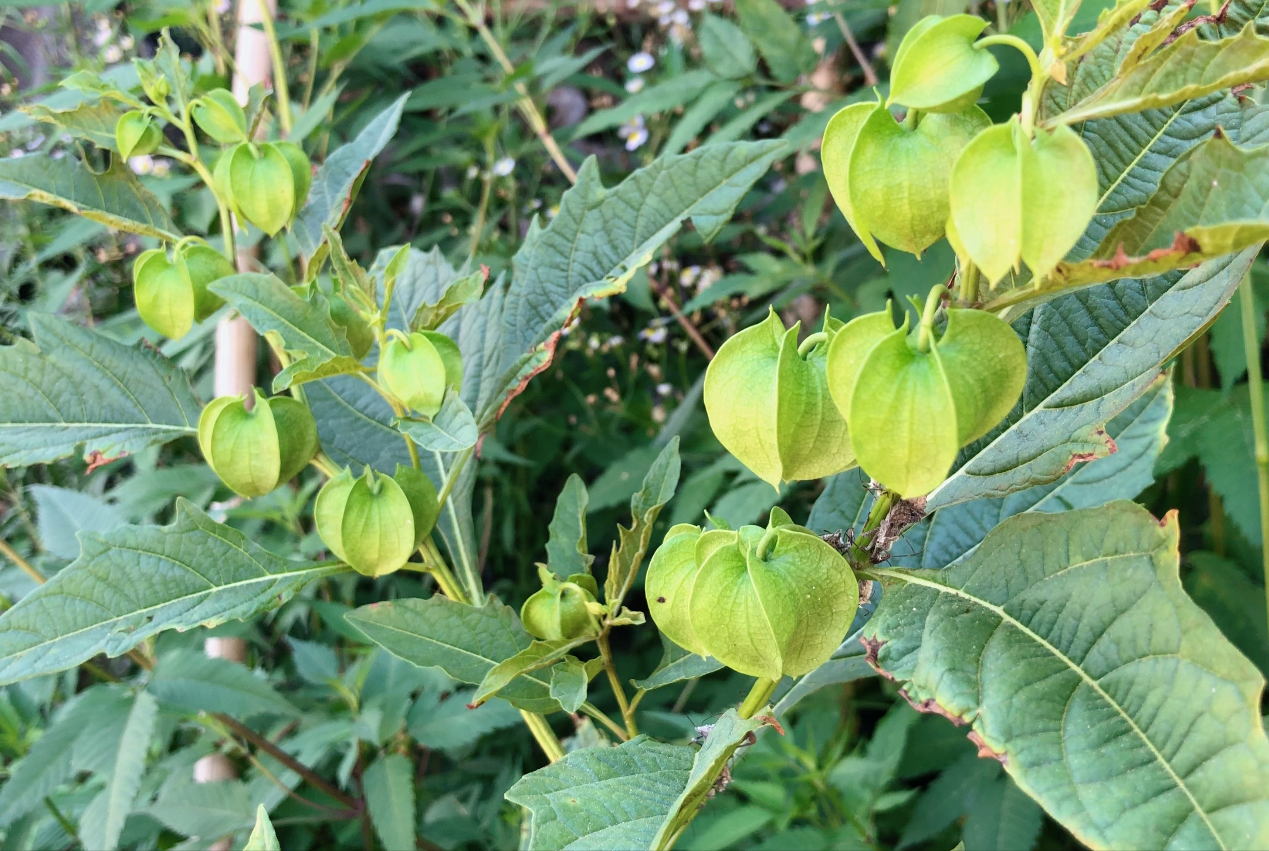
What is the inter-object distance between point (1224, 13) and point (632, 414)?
103cm

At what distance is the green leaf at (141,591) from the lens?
44 cm

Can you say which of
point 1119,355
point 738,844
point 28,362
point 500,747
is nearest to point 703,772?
point 1119,355

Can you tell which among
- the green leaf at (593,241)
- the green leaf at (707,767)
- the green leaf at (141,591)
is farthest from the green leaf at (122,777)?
the green leaf at (707,767)

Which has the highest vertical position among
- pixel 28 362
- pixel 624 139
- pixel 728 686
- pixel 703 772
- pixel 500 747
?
pixel 28 362

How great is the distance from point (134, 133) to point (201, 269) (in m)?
0.09

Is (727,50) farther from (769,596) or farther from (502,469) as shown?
(769,596)

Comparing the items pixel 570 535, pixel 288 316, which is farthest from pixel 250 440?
pixel 570 535

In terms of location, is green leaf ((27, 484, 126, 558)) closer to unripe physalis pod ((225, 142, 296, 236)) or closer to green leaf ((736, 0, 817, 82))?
unripe physalis pod ((225, 142, 296, 236))

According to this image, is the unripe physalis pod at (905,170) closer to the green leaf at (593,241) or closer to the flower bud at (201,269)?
the green leaf at (593,241)

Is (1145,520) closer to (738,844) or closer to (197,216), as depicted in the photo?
(738,844)

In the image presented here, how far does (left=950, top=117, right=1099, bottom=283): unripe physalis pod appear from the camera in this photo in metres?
0.26

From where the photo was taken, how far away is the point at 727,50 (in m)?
1.06

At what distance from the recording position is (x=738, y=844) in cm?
94

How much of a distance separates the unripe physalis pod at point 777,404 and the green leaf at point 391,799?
558 mm
